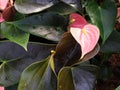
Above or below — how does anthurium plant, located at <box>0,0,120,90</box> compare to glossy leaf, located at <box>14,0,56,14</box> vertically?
below

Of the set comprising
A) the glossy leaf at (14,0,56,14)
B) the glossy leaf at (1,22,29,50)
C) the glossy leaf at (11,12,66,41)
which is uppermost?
the glossy leaf at (14,0,56,14)

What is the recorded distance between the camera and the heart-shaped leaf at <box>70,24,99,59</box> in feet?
3.13

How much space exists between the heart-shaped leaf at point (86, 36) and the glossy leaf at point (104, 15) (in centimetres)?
4

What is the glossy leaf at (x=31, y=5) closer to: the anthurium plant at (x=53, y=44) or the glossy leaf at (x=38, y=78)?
the anthurium plant at (x=53, y=44)

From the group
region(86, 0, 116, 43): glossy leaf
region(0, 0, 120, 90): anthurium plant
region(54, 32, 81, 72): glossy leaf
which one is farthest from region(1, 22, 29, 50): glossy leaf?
region(86, 0, 116, 43): glossy leaf

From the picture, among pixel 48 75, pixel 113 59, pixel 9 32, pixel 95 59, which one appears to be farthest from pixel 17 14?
pixel 113 59

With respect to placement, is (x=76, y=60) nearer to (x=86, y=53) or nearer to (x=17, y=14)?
(x=86, y=53)

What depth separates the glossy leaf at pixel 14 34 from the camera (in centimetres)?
98

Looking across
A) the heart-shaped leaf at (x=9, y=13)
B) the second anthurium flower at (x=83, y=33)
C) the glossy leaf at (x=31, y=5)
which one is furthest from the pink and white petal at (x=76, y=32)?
the heart-shaped leaf at (x=9, y=13)

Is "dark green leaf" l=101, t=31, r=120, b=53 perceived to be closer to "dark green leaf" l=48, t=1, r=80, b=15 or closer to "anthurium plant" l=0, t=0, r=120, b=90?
"anthurium plant" l=0, t=0, r=120, b=90

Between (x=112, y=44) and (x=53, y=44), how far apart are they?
194 mm

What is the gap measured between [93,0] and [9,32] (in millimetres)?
303

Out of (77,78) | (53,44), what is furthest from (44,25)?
(77,78)

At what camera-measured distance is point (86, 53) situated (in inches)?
38.7
